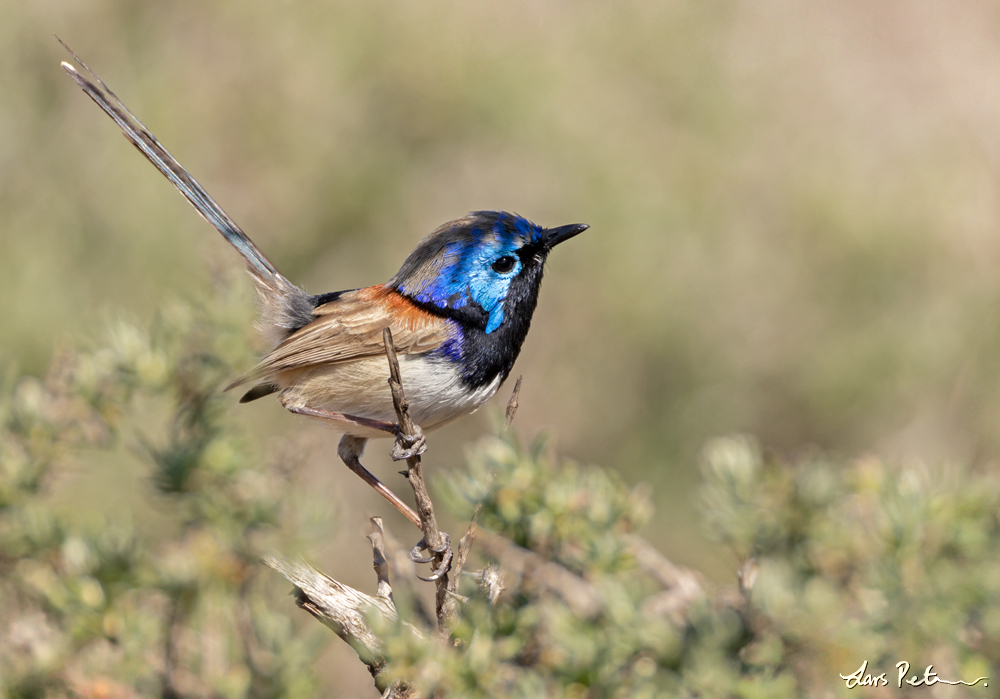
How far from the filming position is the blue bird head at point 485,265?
3.14 meters

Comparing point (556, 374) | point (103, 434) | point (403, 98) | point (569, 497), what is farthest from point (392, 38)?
point (569, 497)

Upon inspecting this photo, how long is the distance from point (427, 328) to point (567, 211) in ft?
9.64

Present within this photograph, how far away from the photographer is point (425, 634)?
2049mm

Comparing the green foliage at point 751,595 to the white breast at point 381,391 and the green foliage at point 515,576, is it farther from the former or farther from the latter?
the white breast at point 381,391

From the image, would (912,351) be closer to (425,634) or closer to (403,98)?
(403,98)

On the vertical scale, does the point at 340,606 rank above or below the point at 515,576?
below

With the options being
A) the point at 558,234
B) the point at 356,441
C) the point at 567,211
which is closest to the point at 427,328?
the point at 558,234

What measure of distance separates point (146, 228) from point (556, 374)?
8.24 feet

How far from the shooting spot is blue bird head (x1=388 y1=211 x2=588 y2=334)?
3145 millimetres

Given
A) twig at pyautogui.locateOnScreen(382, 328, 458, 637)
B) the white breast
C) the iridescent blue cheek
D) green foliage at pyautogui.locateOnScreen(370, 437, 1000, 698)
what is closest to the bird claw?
twig at pyautogui.locateOnScreen(382, 328, 458, 637)

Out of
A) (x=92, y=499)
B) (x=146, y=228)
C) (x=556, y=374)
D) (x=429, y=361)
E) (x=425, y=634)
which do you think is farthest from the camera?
(x=556, y=374)

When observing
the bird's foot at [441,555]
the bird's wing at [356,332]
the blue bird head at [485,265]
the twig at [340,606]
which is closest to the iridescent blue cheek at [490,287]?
the blue bird head at [485,265]

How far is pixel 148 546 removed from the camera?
8.10 ft

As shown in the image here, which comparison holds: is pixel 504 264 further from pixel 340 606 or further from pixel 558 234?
pixel 340 606
